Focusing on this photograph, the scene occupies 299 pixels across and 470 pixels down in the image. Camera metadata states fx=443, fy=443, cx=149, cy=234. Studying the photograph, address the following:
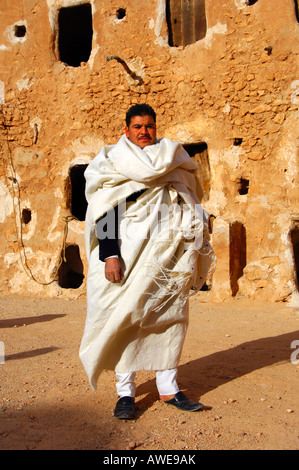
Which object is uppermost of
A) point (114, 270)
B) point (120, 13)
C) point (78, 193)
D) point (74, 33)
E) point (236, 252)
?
point (74, 33)

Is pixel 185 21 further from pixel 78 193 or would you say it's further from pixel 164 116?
pixel 78 193

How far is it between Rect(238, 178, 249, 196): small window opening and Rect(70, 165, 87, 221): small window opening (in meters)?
3.27

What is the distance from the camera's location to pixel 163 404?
106 inches

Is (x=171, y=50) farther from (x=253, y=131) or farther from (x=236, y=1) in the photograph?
(x=253, y=131)

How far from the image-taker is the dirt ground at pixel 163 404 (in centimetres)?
219

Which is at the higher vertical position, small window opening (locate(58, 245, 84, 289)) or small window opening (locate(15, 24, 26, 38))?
small window opening (locate(15, 24, 26, 38))

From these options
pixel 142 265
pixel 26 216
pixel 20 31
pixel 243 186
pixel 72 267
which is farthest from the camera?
pixel 72 267

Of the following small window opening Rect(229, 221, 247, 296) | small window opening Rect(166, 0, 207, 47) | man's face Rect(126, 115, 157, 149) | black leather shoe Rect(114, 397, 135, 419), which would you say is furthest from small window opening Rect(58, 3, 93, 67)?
black leather shoe Rect(114, 397, 135, 419)

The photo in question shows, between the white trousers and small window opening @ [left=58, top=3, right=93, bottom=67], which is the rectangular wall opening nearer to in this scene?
small window opening @ [left=58, top=3, right=93, bottom=67]

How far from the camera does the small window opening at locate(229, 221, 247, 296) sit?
6.77 metres

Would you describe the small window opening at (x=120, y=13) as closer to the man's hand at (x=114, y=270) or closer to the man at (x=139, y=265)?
the man at (x=139, y=265)

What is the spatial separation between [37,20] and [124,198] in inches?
297

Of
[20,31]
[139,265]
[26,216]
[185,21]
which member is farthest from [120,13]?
[139,265]

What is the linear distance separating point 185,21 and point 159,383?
7270 millimetres
